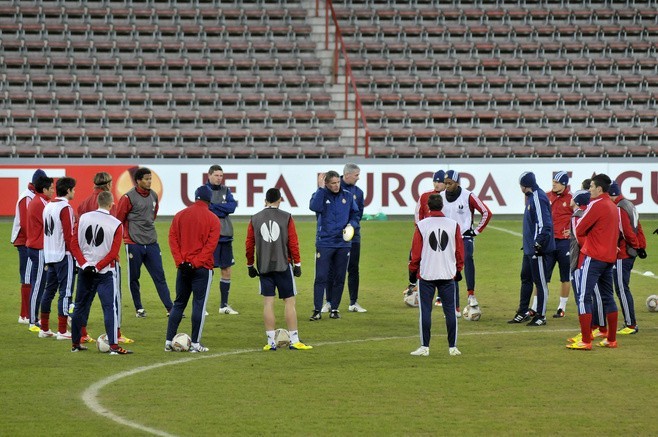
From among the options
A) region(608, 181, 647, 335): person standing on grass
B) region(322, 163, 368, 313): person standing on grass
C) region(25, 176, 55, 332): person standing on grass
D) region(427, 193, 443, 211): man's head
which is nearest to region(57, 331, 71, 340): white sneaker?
region(25, 176, 55, 332): person standing on grass

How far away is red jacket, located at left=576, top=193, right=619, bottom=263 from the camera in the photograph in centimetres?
1363

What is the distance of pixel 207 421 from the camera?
9781 mm

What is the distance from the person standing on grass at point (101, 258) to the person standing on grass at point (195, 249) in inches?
27.2

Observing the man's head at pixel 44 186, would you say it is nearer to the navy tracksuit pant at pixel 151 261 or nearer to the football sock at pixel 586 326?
the navy tracksuit pant at pixel 151 261

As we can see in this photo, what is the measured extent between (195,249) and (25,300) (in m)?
3.90

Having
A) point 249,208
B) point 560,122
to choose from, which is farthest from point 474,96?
point 249,208

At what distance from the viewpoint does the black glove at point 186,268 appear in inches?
520

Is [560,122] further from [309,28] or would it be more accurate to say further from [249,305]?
[249,305]

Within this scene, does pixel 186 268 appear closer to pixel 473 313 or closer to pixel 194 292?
pixel 194 292

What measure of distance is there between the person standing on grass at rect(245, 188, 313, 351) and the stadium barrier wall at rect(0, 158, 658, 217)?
17.6 metres

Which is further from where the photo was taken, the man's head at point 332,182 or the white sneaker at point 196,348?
the man's head at point 332,182

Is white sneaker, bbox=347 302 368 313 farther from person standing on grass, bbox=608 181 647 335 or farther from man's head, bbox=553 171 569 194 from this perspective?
person standing on grass, bbox=608 181 647 335

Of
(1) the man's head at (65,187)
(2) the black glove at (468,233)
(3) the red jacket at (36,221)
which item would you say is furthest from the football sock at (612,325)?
(3) the red jacket at (36,221)

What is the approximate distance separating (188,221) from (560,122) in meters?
26.7
